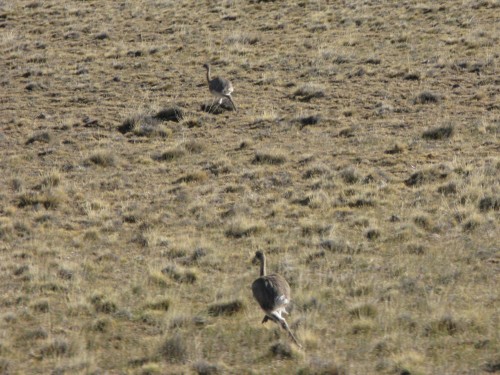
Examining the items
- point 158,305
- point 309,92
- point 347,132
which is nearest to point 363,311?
point 158,305

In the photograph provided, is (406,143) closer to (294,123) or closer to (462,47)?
(294,123)

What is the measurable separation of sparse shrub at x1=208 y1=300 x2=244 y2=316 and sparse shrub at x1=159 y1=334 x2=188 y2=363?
115 centimetres

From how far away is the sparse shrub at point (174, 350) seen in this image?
872 cm

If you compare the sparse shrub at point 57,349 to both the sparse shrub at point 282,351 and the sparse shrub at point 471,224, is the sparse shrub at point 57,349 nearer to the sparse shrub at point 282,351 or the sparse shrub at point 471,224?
the sparse shrub at point 282,351

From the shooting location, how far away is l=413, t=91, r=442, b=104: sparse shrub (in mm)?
21594

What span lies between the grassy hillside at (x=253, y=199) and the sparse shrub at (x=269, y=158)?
0.15 feet

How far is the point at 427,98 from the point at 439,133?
339 centimetres

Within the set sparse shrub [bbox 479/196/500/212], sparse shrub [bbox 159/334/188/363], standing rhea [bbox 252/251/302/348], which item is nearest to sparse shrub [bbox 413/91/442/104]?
sparse shrub [bbox 479/196/500/212]

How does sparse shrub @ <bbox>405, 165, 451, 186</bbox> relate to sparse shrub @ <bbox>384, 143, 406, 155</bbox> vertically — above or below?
below

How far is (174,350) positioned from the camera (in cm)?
880

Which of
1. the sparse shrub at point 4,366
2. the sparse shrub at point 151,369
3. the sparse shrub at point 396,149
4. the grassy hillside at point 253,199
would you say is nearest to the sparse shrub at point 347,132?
the grassy hillside at point 253,199

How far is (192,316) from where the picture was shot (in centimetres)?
991

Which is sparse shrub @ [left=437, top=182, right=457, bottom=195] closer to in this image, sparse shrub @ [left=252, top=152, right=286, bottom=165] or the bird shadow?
sparse shrub @ [left=252, top=152, right=286, bottom=165]

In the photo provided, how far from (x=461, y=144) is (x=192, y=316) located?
10.1 m
